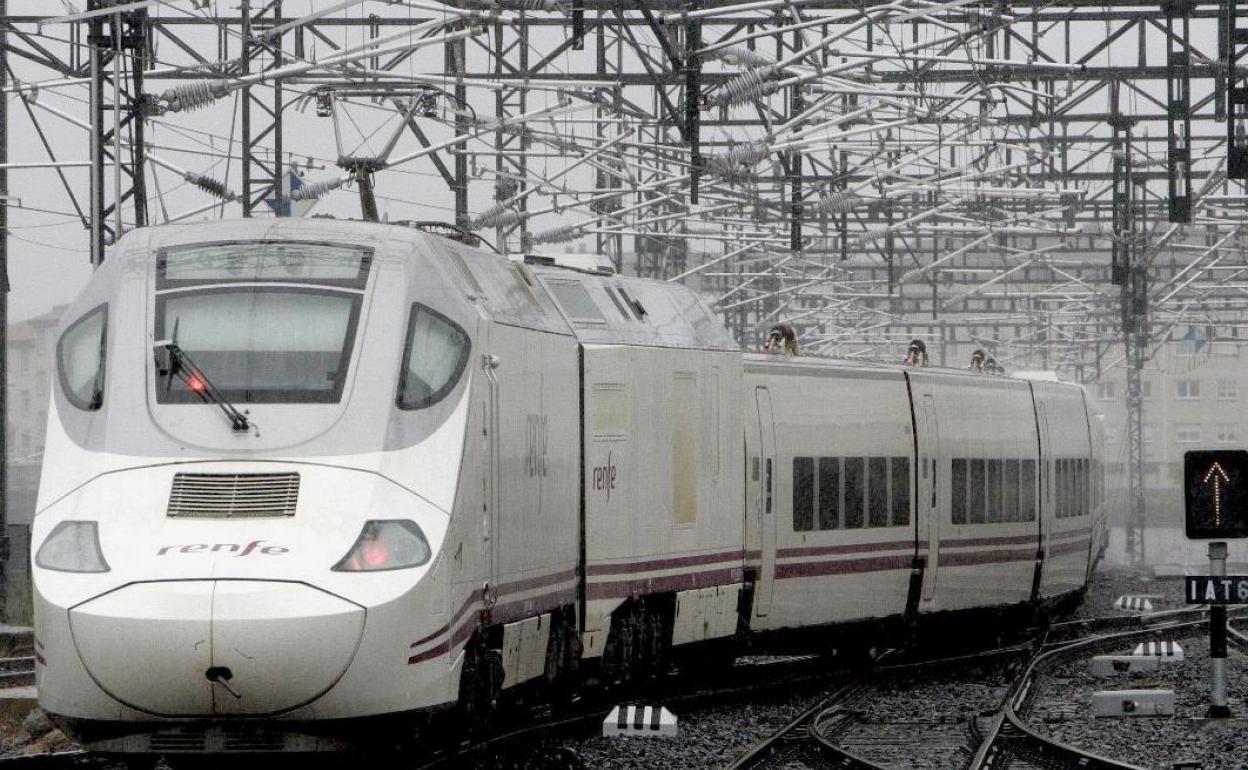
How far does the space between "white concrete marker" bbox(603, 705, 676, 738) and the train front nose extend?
13.9 feet

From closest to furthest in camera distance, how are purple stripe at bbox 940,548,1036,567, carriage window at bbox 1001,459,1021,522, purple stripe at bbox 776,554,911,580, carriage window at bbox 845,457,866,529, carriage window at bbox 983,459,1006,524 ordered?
purple stripe at bbox 776,554,911,580 < carriage window at bbox 845,457,866,529 < purple stripe at bbox 940,548,1036,567 < carriage window at bbox 983,459,1006,524 < carriage window at bbox 1001,459,1021,522

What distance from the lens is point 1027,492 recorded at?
25.2 metres

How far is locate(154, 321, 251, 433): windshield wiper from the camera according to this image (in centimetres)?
1094

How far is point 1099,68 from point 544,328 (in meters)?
15.3

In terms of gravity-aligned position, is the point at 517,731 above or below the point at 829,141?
below

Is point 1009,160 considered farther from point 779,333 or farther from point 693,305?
point 693,305

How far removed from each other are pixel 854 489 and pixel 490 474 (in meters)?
8.96

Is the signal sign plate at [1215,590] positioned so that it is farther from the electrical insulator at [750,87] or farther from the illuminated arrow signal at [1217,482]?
the electrical insulator at [750,87]

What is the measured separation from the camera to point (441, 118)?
27.3 m

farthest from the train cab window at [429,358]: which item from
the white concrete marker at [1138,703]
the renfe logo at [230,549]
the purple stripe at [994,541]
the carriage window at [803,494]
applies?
the purple stripe at [994,541]

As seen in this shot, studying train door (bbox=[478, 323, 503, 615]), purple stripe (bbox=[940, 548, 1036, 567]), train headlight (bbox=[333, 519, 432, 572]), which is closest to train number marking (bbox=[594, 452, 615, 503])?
train door (bbox=[478, 323, 503, 615])

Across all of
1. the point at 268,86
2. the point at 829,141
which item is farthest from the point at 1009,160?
the point at 268,86

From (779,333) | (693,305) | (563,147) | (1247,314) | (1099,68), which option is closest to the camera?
(693,305)

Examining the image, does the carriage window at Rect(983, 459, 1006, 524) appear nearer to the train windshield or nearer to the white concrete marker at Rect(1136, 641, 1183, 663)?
the white concrete marker at Rect(1136, 641, 1183, 663)
